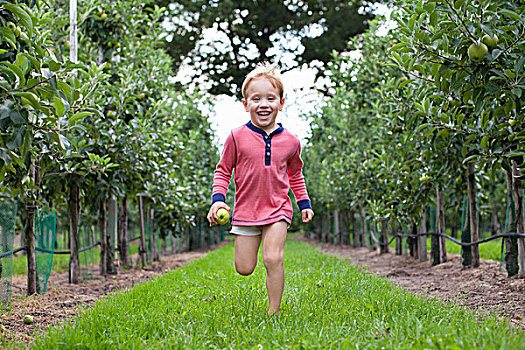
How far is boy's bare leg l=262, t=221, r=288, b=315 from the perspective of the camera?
314cm

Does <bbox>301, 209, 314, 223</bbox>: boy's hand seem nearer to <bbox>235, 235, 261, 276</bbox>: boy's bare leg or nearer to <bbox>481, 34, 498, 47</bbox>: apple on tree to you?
<bbox>235, 235, 261, 276</bbox>: boy's bare leg

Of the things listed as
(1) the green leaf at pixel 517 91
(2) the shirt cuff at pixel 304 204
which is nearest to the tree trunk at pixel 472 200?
(1) the green leaf at pixel 517 91

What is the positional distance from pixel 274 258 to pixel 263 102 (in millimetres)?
1061

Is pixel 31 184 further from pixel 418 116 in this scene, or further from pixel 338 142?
pixel 338 142

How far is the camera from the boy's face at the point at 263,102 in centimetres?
330

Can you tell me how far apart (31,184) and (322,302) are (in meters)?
2.56

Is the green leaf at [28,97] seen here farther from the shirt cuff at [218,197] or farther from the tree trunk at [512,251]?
the tree trunk at [512,251]

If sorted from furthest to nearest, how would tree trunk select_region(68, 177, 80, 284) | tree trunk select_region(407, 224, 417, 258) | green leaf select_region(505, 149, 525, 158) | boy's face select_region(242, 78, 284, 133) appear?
tree trunk select_region(407, 224, 417, 258) → tree trunk select_region(68, 177, 80, 284) → green leaf select_region(505, 149, 525, 158) → boy's face select_region(242, 78, 284, 133)

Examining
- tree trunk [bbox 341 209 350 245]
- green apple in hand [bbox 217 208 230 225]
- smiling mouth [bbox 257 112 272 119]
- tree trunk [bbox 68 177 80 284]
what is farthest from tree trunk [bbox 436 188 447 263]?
tree trunk [bbox 341 209 350 245]

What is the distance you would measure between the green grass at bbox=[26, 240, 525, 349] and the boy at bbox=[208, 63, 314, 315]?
0.36 metres

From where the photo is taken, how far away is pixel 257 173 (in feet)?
10.6

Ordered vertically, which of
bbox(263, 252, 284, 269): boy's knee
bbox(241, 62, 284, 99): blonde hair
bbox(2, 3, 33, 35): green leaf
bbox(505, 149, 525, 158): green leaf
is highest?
bbox(2, 3, 33, 35): green leaf

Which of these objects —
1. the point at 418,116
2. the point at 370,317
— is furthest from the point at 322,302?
the point at 418,116

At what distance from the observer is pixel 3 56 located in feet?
10.9
